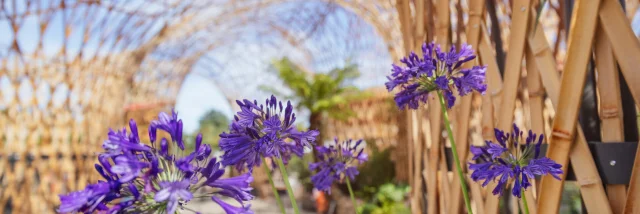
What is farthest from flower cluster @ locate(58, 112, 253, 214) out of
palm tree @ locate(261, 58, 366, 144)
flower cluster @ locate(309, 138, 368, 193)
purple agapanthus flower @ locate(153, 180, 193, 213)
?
palm tree @ locate(261, 58, 366, 144)

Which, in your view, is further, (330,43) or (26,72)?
(330,43)

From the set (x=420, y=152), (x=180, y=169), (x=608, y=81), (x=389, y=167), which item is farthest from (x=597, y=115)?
(x=389, y=167)

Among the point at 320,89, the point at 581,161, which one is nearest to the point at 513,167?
the point at 581,161

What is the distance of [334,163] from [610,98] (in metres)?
0.37

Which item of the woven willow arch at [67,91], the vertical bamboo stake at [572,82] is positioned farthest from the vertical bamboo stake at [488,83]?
the woven willow arch at [67,91]

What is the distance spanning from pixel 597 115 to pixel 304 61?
28.3 ft

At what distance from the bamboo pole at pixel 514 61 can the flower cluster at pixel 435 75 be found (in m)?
0.09

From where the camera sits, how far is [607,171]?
1.71 feet

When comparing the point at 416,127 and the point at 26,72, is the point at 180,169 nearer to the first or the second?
the point at 416,127

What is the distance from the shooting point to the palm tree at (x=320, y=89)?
6.31 m

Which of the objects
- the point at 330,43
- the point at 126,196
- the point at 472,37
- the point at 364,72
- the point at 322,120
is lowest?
the point at 126,196

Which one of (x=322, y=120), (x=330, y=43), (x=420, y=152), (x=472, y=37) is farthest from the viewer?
(x=330, y=43)

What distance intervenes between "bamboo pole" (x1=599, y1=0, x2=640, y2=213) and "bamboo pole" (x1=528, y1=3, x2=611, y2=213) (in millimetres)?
34

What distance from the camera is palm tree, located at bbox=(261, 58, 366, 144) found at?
6312mm
